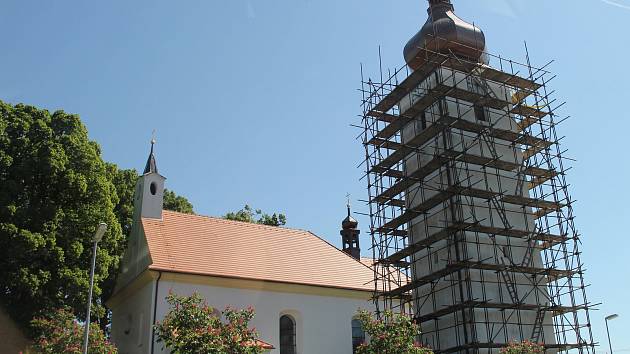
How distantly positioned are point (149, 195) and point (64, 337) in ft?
28.1

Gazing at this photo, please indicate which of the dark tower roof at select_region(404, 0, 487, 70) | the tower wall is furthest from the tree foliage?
the dark tower roof at select_region(404, 0, 487, 70)

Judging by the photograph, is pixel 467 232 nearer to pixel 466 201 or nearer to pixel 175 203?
pixel 466 201

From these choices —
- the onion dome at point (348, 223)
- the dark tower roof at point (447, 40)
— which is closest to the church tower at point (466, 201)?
the dark tower roof at point (447, 40)

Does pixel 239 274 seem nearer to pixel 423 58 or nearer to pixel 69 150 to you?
pixel 69 150

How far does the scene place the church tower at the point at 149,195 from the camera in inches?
1111

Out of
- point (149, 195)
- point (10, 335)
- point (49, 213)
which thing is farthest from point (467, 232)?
point (10, 335)

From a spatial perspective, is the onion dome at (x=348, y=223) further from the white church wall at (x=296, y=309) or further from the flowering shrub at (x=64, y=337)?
the flowering shrub at (x=64, y=337)

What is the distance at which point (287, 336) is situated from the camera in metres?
26.7

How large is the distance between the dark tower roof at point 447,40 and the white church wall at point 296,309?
11.4 meters

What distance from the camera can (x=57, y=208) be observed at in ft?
84.0

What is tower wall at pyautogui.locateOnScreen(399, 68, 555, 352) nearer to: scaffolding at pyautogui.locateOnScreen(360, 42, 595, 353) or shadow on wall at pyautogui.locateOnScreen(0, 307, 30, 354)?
scaffolding at pyautogui.locateOnScreen(360, 42, 595, 353)

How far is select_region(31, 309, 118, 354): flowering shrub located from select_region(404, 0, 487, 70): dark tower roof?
17.4 meters

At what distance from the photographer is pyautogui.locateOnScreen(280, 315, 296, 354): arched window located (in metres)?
26.5

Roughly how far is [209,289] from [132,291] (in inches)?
151
